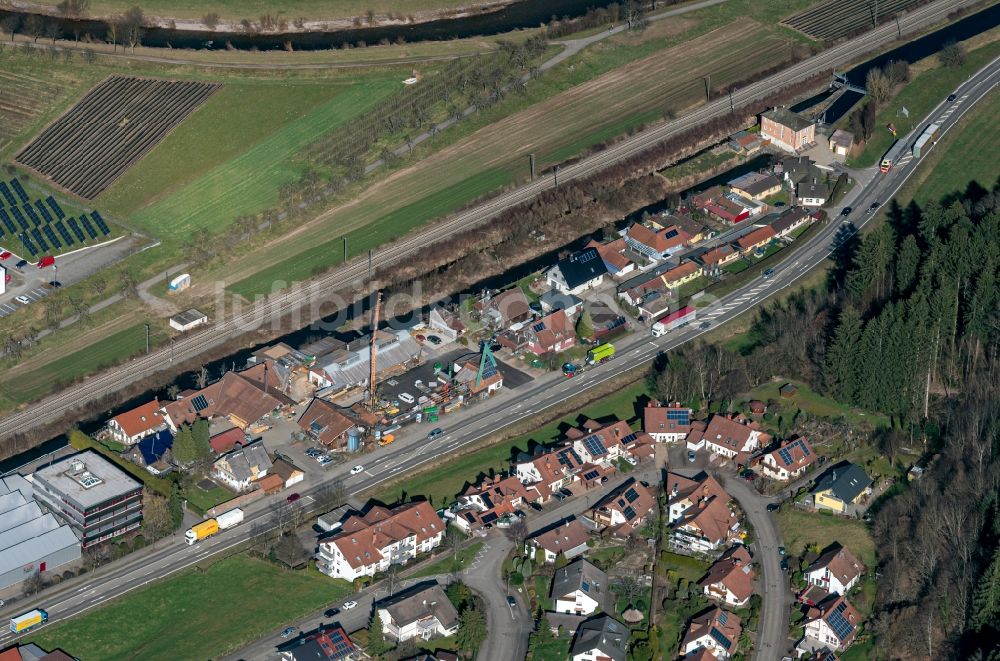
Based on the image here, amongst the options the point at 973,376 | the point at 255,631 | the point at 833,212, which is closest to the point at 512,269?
the point at 833,212

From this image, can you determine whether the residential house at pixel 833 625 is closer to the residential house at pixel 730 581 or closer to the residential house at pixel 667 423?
the residential house at pixel 730 581

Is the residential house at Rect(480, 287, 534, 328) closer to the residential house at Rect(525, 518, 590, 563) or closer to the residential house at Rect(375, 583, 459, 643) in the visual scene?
the residential house at Rect(525, 518, 590, 563)

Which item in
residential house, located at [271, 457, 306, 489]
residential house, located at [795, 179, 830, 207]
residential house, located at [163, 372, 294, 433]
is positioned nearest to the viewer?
residential house, located at [271, 457, 306, 489]

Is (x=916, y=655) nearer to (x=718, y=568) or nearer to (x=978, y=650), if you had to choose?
(x=978, y=650)

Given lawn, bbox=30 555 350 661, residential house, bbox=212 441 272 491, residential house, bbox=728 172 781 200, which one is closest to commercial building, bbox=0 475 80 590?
lawn, bbox=30 555 350 661

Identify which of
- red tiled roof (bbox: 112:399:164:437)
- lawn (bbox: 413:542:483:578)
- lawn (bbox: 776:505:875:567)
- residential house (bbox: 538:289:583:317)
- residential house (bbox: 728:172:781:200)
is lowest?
lawn (bbox: 776:505:875:567)

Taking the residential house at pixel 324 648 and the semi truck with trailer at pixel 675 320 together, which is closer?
the residential house at pixel 324 648

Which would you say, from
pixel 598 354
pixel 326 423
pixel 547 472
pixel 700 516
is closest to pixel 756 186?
pixel 598 354

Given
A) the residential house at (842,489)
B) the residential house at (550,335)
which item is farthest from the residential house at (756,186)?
the residential house at (842,489)
